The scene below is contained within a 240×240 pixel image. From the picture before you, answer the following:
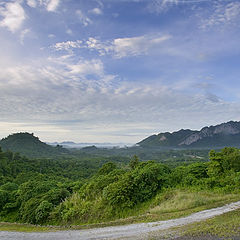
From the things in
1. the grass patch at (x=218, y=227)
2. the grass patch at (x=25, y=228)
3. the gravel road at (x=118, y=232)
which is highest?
the grass patch at (x=218, y=227)

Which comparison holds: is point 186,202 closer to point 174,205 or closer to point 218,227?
point 174,205

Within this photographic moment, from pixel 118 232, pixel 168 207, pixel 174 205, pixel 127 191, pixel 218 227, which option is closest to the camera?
pixel 218 227

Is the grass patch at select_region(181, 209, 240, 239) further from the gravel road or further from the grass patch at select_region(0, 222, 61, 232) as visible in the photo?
the grass patch at select_region(0, 222, 61, 232)

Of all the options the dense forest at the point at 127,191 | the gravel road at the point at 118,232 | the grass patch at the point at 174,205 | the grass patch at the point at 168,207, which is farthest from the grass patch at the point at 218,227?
the dense forest at the point at 127,191

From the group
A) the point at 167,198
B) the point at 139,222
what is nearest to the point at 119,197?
the point at 167,198

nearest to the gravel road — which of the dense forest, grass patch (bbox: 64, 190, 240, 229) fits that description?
grass patch (bbox: 64, 190, 240, 229)

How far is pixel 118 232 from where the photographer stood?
9.44 meters

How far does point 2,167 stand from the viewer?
200ft

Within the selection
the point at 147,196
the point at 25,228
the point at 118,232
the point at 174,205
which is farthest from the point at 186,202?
the point at 25,228

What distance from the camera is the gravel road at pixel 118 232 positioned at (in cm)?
903

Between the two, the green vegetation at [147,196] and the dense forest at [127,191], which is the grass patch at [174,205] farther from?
the dense forest at [127,191]

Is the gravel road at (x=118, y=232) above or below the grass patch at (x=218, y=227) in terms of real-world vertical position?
below

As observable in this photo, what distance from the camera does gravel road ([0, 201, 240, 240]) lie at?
356 inches

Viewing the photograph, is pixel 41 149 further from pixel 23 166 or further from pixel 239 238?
pixel 239 238
